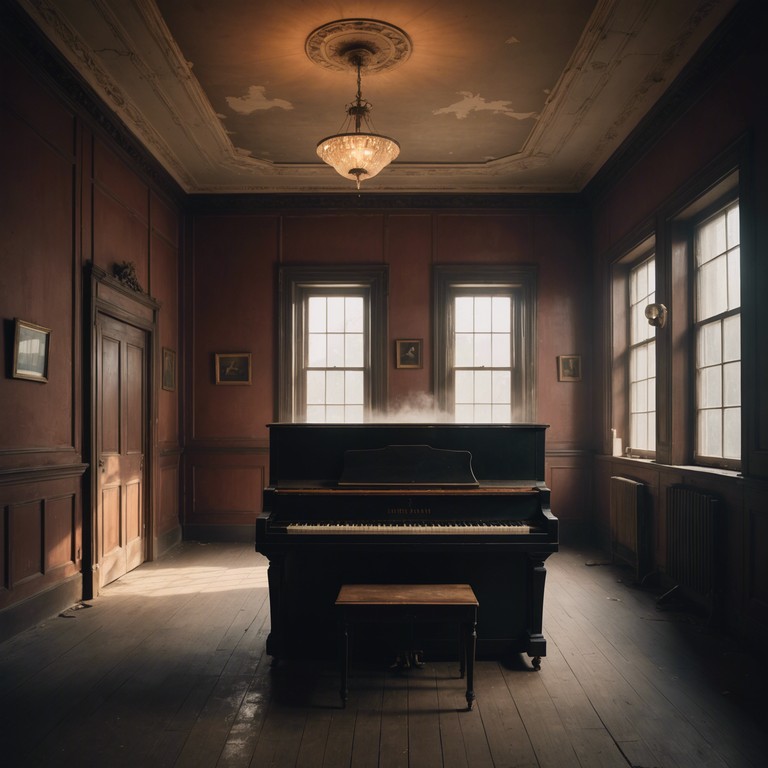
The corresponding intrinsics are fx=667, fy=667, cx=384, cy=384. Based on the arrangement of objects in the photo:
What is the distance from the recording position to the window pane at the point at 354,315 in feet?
25.1

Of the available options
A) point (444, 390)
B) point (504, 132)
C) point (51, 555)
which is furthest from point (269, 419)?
point (504, 132)

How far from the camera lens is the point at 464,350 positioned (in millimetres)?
7602

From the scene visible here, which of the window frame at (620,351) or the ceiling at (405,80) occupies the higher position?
the ceiling at (405,80)

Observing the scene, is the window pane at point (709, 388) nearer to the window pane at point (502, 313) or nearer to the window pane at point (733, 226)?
the window pane at point (733, 226)

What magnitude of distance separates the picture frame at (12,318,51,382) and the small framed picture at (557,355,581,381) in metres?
5.19

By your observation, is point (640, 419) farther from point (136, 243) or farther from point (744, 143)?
point (136, 243)

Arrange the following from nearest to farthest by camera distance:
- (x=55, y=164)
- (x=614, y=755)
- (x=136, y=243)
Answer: (x=614, y=755) < (x=55, y=164) < (x=136, y=243)

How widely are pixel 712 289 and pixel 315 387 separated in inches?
168

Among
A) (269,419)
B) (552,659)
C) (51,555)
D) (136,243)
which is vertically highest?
(136,243)

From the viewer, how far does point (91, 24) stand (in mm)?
4359

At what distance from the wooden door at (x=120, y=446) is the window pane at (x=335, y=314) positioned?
211 centimetres

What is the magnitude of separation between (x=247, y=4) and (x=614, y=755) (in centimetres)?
453

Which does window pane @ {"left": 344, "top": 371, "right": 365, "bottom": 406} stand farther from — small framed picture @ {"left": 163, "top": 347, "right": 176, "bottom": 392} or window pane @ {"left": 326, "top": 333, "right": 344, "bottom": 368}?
small framed picture @ {"left": 163, "top": 347, "right": 176, "bottom": 392}

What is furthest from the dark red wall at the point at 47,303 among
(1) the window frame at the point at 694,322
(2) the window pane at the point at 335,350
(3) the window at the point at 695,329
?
(1) the window frame at the point at 694,322
